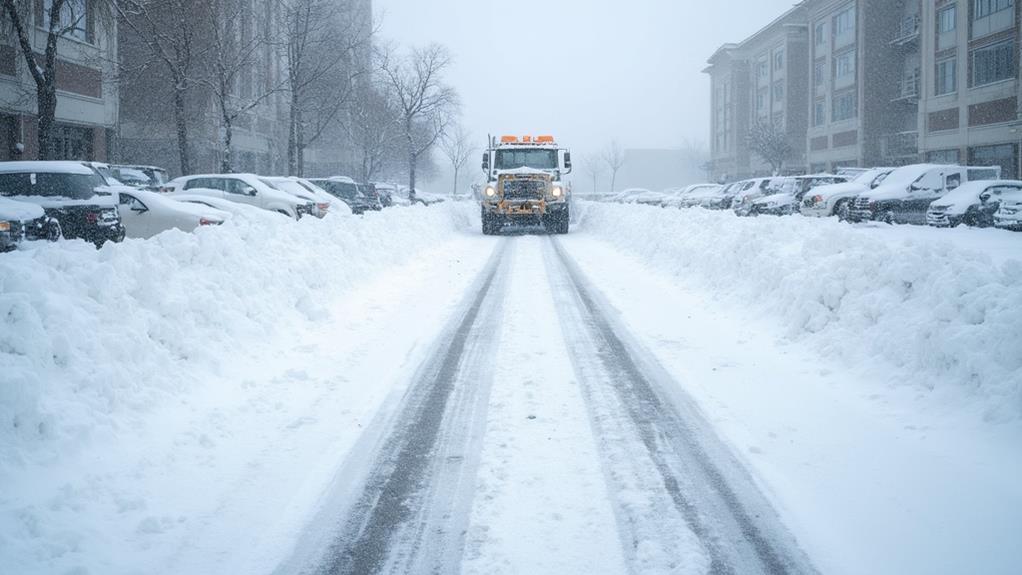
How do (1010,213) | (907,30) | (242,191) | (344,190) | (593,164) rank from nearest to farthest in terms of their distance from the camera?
(1010,213) → (242,191) → (344,190) → (907,30) → (593,164)

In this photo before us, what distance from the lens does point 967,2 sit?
133 feet

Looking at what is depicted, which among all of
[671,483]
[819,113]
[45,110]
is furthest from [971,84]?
[671,483]

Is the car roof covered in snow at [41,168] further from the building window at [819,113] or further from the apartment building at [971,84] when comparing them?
the building window at [819,113]

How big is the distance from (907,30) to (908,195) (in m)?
35.3

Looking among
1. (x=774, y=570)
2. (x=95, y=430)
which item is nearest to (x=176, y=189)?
(x=95, y=430)

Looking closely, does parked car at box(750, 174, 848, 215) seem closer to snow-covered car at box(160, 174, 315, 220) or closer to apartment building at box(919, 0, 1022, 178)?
apartment building at box(919, 0, 1022, 178)

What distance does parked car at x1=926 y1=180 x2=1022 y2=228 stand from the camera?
21.8m

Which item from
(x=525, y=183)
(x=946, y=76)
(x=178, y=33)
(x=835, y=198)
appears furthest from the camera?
(x=946, y=76)

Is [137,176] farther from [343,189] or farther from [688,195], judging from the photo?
[688,195]

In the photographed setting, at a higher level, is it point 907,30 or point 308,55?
point 907,30

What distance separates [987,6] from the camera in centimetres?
3922

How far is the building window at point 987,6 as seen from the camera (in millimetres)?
37812

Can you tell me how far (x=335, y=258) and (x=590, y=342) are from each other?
5970 millimetres

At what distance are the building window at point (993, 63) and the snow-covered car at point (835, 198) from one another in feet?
57.7
